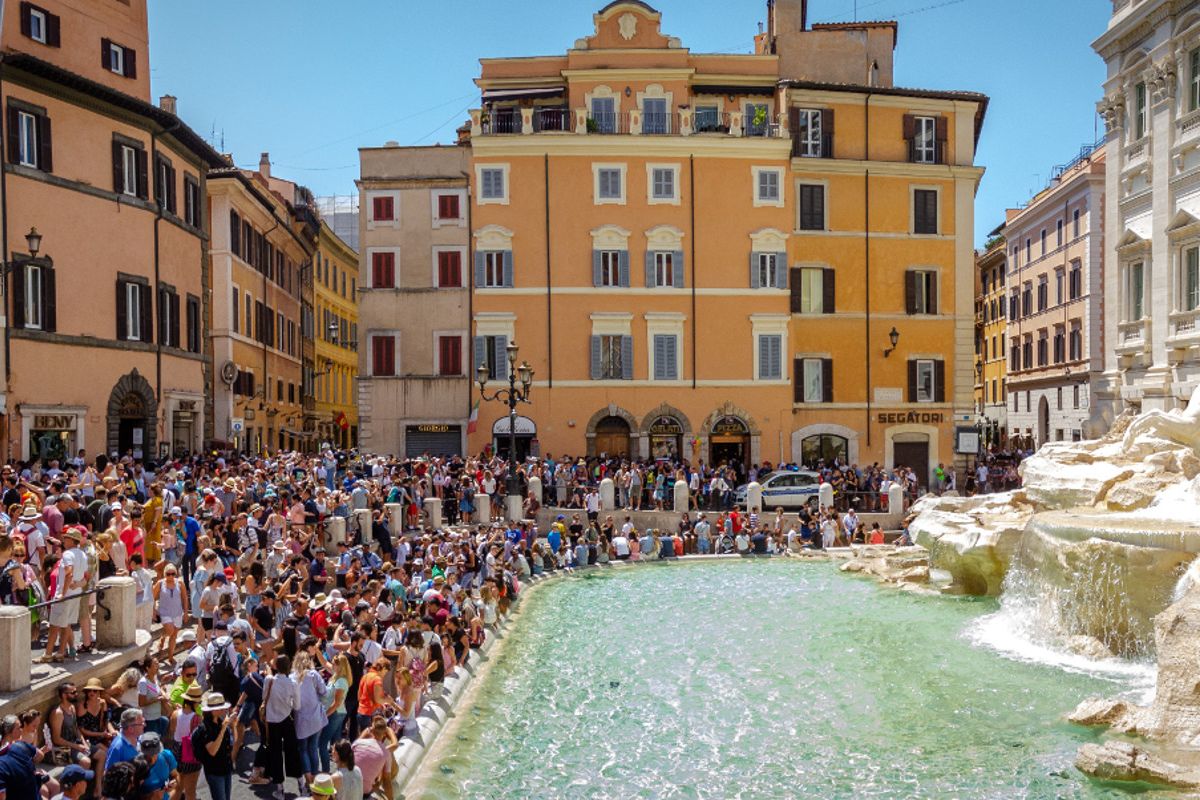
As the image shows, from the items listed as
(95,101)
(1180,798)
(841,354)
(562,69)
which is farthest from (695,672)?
(562,69)

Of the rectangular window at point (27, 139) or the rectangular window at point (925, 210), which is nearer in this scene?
the rectangular window at point (27, 139)

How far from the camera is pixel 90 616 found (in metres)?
12.9

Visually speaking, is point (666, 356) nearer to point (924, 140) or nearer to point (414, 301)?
point (414, 301)

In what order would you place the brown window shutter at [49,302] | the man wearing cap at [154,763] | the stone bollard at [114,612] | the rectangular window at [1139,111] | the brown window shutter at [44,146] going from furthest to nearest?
the brown window shutter at [49,302]
the brown window shutter at [44,146]
the rectangular window at [1139,111]
the stone bollard at [114,612]
the man wearing cap at [154,763]

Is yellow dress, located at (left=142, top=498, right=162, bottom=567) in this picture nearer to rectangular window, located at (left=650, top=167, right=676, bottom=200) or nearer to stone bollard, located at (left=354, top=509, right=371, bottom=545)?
stone bollard, located at (left=354, top=509, right=371, bottom=545)

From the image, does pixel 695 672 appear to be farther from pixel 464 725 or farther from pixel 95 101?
pixel 95 101

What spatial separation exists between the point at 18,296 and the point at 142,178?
244 inches

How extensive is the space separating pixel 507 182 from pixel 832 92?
1233 centimetres

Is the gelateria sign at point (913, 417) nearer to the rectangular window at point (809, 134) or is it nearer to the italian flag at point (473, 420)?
the rectangular window at point (809, 134)

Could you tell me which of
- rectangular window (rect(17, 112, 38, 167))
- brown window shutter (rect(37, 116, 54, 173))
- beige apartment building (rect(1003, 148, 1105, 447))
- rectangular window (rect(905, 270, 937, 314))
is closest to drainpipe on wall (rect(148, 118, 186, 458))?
brown window shutter (rect(37, 116, 54, 173))

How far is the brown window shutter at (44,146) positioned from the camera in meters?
26.7

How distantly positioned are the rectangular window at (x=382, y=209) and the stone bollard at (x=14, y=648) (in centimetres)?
2979

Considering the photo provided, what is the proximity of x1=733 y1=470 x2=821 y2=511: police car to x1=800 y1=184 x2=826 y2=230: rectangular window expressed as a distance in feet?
36.9

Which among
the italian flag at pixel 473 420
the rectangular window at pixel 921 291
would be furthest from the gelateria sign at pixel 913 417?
the italian flag at pixel 473 420
